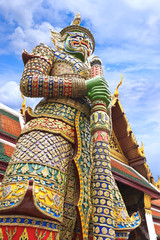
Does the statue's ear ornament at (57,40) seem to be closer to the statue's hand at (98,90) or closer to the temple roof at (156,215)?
the statue's hand at (98,90)

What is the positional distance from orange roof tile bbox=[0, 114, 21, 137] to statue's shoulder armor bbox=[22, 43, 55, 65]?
4.61 feet

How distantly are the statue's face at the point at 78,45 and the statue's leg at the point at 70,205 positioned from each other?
1.89m

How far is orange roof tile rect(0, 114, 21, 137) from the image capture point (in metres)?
3.68

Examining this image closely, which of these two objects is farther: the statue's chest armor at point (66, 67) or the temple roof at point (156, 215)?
the temple roof at point (156, 215)

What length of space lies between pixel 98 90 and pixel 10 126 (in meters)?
2.16

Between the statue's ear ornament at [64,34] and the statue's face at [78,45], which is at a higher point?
the statue's ear ornament at [64,34]

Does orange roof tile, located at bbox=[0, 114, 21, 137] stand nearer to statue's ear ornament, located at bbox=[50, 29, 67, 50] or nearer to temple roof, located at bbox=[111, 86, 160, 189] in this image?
statue's ear ornament, located at bbox=[50, 29, 67, 50]

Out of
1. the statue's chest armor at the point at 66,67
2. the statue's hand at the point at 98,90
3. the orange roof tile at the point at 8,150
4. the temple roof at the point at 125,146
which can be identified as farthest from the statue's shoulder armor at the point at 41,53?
the temple roof at the point at 125,146

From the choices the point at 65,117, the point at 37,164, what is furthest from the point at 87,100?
the point at 37,164

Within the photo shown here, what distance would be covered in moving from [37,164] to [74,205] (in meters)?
0.57

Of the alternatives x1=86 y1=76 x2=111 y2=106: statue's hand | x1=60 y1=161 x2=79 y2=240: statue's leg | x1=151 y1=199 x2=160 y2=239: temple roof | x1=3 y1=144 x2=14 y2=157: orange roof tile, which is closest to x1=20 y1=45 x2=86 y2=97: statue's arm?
x1=86 y1=76 x2=111 y2=106: statue's hand

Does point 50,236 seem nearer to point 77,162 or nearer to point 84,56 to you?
point 77,162

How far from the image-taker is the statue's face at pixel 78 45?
329 centimetres

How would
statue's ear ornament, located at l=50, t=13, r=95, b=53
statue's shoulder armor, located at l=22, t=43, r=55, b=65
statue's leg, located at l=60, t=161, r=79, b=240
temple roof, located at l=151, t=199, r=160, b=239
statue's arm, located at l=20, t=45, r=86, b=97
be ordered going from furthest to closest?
temple roof, located at l=151, t=199, r=160, b=239 < statue's ear ornament, located at l=50, t=13, r=95, b=53 < statue's shoulder armor, located at l=22, t=43, r=55, b=65 < statue's arm, located at l=20, t=45, r=86, b=97 < statue's leg, located at l=60, t=161, r=79, b=240
